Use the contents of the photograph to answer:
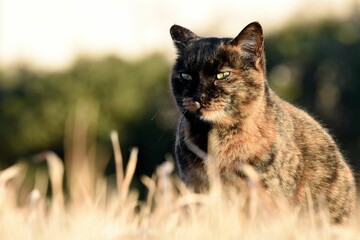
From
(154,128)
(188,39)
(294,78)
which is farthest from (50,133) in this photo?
(188,39)

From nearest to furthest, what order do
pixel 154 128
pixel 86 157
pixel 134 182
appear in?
1. pixel 86 157
2. pixel 134 182
3. pixel 154 128

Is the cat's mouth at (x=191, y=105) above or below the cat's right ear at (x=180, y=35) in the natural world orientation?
below

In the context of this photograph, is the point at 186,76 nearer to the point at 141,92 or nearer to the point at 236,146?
the point at 236,146

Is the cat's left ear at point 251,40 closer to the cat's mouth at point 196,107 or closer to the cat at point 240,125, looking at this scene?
the cat at point 240,125

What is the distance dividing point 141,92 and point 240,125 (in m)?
35.1

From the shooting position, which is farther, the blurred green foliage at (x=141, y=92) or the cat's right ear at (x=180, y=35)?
the blurred green foliage at (x=141, y=92)

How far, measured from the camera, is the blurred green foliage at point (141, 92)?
36.3 m

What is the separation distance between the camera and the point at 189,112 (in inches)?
242

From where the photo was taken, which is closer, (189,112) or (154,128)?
(189,112)

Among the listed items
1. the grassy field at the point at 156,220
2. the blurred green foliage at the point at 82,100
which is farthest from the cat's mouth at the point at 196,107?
the blurred green foliage at the point at 82,100

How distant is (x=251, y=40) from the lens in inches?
246

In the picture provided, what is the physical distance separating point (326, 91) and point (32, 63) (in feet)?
55.0

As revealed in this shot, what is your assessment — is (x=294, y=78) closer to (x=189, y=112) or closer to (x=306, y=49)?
(x=306, y=49)

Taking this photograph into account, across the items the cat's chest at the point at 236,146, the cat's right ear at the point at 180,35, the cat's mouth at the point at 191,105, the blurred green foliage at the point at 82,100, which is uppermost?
the cat's right ear at the point at 180,35
